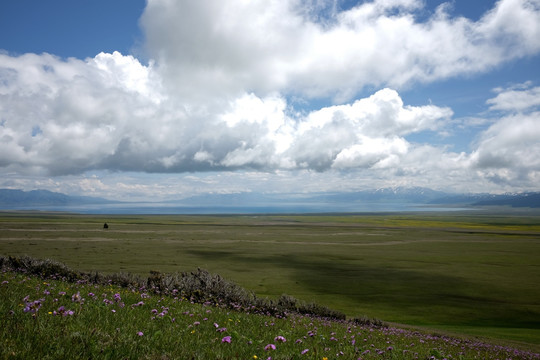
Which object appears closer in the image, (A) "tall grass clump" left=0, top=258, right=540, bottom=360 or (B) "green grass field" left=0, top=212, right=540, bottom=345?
(A) "tall grass clump" left=0, top=258, right=540, bottom=360

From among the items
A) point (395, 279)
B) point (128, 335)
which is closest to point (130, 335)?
point (128, 335)

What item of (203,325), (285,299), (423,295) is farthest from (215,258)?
(203,325)

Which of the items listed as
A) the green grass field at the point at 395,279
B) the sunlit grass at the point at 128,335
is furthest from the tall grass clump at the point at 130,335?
the green grass field at the point at 395,279

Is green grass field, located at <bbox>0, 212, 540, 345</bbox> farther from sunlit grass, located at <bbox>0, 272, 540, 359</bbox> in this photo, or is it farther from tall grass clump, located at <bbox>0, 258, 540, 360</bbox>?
sunlit grass, located at <bbox>0, 272, 540, 359</bbox>

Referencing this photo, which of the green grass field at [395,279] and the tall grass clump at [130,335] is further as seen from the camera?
the green grass field at [395,279]

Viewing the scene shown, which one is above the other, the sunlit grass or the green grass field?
the sunlit grass

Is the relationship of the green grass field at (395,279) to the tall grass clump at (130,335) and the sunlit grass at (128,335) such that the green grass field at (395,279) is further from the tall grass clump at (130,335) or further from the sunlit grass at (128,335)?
the sunlit grass at (128,335)

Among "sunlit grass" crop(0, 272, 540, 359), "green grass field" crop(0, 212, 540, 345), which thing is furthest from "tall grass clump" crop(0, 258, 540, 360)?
"green grass field" crop(0, 212, 540, 345)

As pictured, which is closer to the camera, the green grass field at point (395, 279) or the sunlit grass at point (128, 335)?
the sunlit grass at point (128, 335)

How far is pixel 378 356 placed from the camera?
320 inches

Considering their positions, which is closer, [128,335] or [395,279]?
[128,335]

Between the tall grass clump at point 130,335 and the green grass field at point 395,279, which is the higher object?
the tall grass clump at point 130,335

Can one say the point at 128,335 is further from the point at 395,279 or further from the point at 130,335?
the point at 395,279

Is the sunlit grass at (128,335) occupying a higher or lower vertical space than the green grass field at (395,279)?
higher
